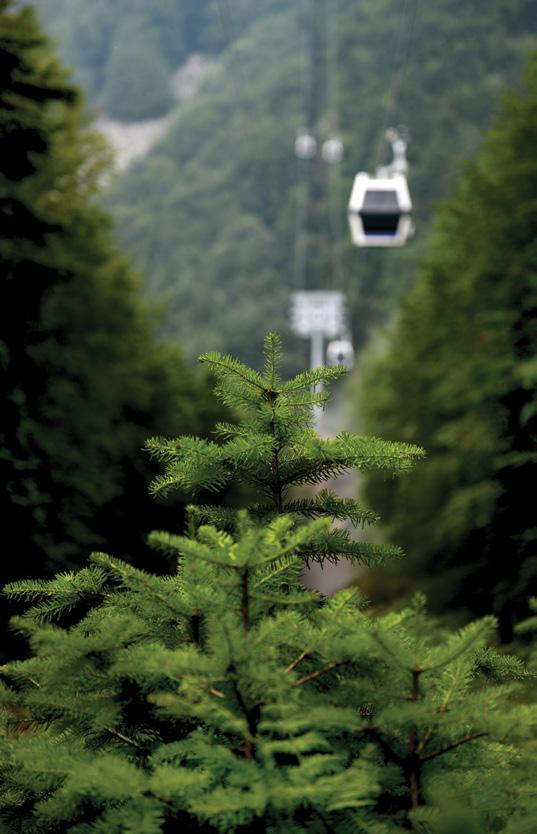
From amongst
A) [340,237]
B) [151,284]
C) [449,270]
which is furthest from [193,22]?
[449,270]

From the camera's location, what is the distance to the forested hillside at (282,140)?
299 ft

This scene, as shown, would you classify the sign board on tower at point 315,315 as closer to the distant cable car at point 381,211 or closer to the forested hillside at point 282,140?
the forested hillside at point 282,140

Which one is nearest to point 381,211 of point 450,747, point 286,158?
point 450,747

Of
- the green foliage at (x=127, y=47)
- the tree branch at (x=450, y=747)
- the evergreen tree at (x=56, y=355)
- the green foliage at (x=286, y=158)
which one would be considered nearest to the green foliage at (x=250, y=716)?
the tree branch at (x=450, y=747)

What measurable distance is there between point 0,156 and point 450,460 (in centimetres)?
696

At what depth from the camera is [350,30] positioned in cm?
11612

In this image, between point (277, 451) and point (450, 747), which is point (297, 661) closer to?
point (450, 747)

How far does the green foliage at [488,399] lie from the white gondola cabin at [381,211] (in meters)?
0.70

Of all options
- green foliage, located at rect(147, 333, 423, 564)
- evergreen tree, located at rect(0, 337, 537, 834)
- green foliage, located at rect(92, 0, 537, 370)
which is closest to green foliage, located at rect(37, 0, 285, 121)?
green foliage, located at rect(92, 0, 537, 370)

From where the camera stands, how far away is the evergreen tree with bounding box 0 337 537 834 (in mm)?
2031

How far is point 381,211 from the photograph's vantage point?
14.5 m

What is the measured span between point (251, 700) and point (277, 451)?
0.83 metres

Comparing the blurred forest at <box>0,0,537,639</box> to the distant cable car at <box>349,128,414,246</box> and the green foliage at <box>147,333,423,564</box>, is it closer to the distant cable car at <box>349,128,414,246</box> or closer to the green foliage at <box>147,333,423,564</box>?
the distant cable car at <box>349,128,414,246</box>

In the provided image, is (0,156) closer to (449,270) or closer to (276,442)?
(276,442)
